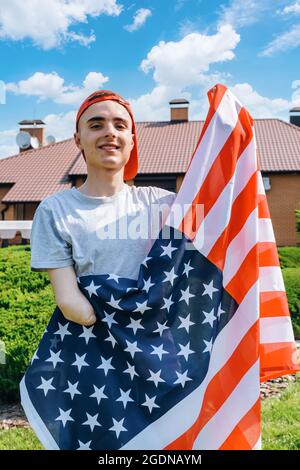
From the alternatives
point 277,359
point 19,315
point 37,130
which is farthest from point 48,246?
point 37,130

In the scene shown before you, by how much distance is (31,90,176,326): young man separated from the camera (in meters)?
1.94

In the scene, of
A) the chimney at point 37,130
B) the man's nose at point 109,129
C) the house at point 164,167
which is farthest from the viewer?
the chimney at point 37,130

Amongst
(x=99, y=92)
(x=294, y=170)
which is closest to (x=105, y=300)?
(x=99, y=92)

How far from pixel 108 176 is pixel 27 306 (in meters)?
2.83

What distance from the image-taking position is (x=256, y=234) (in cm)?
199

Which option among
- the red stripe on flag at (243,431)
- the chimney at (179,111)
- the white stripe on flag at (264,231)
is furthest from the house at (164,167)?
the red stripe on flag at (243,431)

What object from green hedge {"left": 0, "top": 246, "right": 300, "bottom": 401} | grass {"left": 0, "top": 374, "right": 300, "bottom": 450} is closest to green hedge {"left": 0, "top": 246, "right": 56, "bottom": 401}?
green hedge {"left": 0, "top": 246, "right": 300, "bottom": 401}

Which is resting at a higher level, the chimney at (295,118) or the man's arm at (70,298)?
the chimney at (295,118)

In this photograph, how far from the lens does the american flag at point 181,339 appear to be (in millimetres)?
1935

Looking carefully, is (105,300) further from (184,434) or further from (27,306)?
(27,306)

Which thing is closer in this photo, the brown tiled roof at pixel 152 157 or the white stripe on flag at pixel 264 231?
the white stripe on flag at pixel 264 231

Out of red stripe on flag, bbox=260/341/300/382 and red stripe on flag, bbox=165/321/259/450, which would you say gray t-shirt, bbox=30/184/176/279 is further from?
red stripe on flag, bbox=260/341/300/382

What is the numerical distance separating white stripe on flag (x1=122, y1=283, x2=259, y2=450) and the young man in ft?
1.57

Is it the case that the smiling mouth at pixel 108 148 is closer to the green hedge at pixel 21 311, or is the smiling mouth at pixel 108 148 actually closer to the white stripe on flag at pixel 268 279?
the white stripe on flag at pixel 268 279
